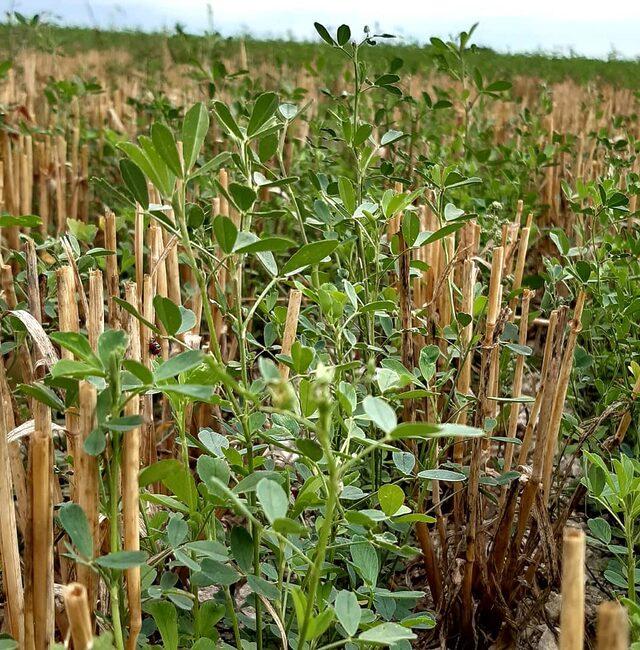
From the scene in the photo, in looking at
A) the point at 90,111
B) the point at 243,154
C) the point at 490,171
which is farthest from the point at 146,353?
the point at 90,111

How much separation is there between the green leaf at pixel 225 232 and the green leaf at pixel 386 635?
320 millimetres

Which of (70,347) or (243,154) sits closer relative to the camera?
(70,347)

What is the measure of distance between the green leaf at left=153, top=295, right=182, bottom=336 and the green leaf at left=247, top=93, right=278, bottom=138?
202 mm

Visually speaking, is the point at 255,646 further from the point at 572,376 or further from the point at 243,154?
the point at 572,376

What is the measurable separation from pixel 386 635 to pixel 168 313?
12.2 inches

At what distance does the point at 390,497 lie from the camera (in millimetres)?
728

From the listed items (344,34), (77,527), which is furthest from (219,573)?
(344,34)

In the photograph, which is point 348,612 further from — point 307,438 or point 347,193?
point 347,193

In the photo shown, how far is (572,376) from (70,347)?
931 millimetres

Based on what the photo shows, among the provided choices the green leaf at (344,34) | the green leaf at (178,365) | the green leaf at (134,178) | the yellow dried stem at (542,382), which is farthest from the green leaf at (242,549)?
the green leaf at (344,34)

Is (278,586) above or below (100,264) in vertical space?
below

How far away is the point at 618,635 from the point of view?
0.41m

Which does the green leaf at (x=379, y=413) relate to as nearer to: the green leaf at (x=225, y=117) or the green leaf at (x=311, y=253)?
the green leaf at (x=311, y=253)

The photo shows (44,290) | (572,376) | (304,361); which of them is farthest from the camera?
(44,290)
